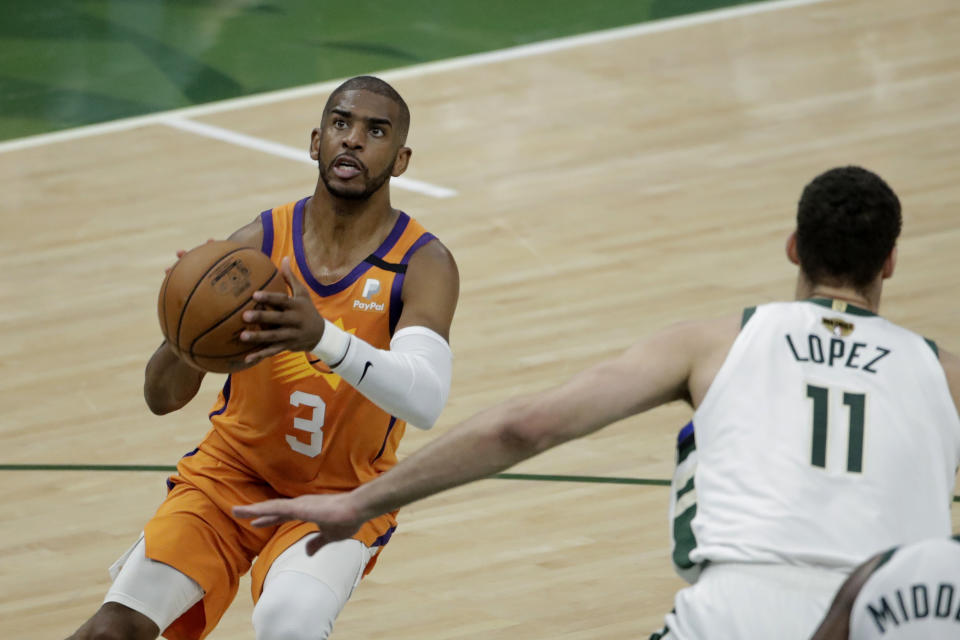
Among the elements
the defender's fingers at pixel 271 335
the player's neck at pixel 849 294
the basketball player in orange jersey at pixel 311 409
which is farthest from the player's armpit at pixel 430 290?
the player's neck at pixel 849 294

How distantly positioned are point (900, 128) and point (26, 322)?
216 inches

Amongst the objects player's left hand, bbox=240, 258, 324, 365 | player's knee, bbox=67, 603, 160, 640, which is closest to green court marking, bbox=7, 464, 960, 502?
player's knee, bbox=67, 603, 160, 640

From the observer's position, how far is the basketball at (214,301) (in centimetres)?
421

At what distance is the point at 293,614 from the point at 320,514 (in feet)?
2.98

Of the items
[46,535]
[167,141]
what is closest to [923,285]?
[46,535]

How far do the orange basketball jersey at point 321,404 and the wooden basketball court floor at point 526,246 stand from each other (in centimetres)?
105

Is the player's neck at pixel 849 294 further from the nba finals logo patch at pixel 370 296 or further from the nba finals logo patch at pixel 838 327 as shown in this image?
the nba finals logo patch at pixel 370 296

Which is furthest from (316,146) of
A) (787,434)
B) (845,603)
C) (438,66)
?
(438,66)

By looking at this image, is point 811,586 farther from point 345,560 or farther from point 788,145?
point 788,145

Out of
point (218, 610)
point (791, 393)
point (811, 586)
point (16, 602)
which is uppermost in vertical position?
point (791, 393)

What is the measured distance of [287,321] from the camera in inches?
159

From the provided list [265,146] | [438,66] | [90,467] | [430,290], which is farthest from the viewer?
[438,66]

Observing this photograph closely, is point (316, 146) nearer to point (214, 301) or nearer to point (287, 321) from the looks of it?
point (214, 301)

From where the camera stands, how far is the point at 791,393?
3.36 metres
